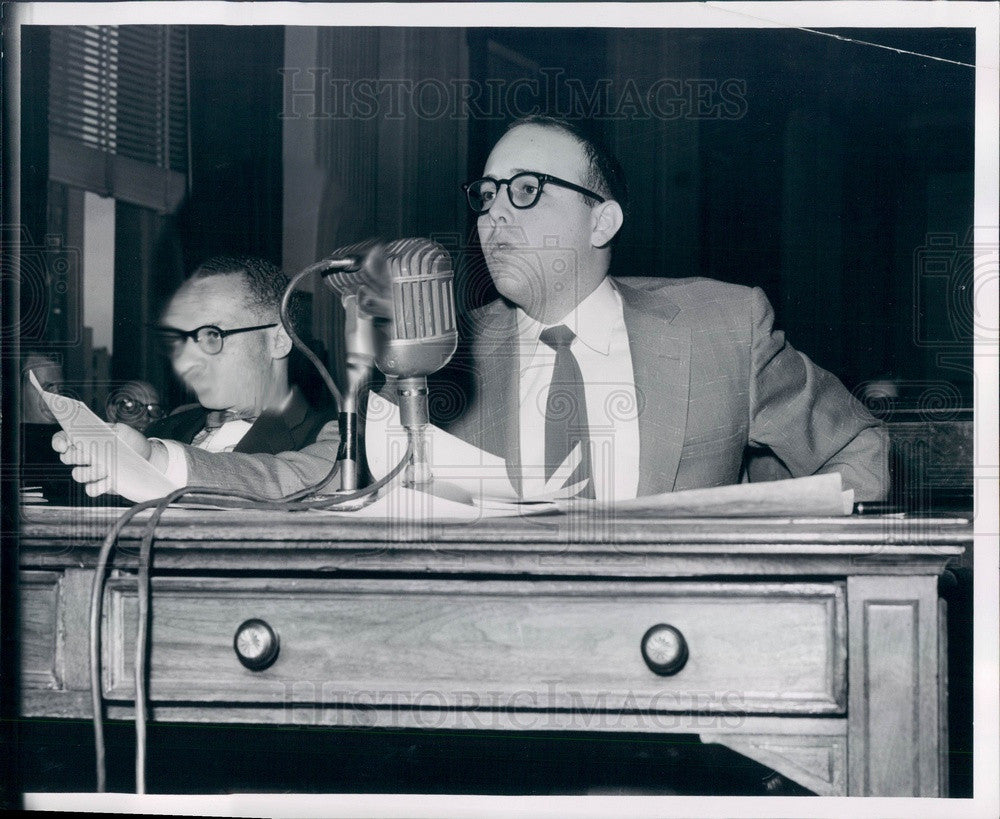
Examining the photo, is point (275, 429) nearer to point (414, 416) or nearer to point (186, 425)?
point (186, 425)

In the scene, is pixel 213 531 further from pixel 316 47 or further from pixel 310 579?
pixel 316 47

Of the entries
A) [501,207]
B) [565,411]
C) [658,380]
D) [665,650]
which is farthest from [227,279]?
[665,650]

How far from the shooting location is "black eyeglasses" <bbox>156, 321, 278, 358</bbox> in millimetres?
1568

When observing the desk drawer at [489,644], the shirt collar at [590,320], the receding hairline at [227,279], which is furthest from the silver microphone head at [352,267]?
the desk drawer at [489,644]

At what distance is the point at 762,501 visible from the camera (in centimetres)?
123

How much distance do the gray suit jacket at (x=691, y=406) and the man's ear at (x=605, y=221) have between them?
0.28 ft

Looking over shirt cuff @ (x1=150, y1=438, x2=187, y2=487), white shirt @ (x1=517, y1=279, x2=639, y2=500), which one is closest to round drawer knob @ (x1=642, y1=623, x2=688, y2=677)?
white shirt @ (x1=517, y1=279, x2=639, y2=500)

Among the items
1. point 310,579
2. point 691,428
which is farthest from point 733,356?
point 310,579

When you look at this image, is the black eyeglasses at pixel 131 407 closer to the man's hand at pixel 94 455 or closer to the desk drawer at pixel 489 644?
the man's hand at pixel 94 455

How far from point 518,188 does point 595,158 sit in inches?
4.9

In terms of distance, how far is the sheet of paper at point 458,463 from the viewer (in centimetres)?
144

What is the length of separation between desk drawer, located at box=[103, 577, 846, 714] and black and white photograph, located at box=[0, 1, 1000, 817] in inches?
4.0

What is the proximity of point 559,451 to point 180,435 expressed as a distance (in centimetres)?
57

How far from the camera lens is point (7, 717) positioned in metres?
1.49
